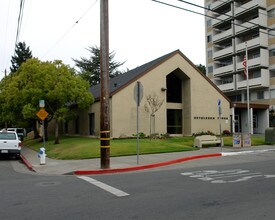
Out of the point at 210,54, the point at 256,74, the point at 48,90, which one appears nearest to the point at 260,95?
the point at 256,74

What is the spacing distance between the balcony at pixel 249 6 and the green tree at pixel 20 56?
4315 centimetres

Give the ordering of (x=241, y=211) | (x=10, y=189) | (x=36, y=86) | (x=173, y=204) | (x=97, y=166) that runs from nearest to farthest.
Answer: (x=241, y=211), (x=173, y=204), (x=10, y=189), (x=97, y=166), (x=36, y=86)

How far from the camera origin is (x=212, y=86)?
3347 cm

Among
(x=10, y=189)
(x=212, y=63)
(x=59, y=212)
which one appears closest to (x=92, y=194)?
(x=59, y=212)

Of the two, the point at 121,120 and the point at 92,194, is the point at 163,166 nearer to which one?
the point at 92,194

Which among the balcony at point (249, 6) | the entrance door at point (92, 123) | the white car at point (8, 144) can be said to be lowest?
the white car at point (8, 144)

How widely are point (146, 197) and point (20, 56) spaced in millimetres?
70098

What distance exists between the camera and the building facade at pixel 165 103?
28.2 m

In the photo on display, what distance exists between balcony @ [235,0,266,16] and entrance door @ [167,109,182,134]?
99.8 feet

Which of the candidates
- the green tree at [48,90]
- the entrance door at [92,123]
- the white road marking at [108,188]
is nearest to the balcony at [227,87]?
the entrance door at [92,123]

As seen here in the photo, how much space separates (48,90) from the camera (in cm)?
2736

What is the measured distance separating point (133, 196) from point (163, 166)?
677cm

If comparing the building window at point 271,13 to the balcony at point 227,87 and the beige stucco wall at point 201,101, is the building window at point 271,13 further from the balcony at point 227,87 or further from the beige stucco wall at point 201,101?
the beige stucco wall at point 201,101

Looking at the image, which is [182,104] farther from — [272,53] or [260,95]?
[272,53]
